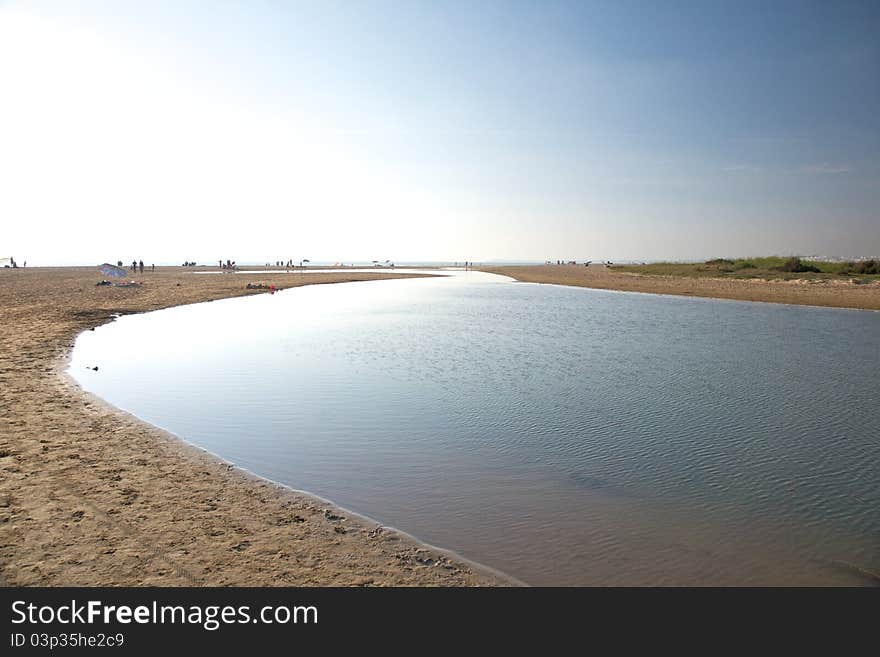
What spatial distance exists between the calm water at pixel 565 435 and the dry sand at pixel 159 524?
609 millimetres

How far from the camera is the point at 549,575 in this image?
569 cm

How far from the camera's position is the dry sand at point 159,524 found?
5.48 m

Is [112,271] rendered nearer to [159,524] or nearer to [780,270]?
[159,524]

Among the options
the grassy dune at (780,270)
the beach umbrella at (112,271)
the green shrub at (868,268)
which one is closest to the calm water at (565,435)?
the beach umbrella at (112,271)

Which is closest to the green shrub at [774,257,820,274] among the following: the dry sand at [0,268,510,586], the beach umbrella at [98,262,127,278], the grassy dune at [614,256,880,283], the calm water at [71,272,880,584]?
the grassy dune at [614,256,880,283]

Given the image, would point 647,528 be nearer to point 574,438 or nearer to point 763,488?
point 763,488

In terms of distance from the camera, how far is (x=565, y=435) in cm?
1049

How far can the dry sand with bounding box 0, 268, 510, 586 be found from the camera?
5477mm

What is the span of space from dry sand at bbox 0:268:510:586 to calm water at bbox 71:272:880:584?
61 centimetres

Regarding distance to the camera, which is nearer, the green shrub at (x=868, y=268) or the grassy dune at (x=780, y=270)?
the grassy dune at (x=780, y=270)

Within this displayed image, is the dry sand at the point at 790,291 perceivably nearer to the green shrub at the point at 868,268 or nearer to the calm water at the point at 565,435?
the green shrub at the point at 868,268

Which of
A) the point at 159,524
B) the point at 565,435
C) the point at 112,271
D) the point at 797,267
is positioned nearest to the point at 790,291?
the point at 797,267
